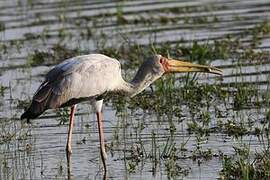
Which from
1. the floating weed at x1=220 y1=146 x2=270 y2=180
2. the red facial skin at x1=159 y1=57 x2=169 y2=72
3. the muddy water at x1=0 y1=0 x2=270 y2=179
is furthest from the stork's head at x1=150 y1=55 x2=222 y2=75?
the floating weed at x1=220 y1=146 x2=270 y2=180

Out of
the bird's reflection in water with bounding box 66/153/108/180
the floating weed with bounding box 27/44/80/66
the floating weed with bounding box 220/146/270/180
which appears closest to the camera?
the floating weed with bounding box 220/146/270/180

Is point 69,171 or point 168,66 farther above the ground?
point 168,66

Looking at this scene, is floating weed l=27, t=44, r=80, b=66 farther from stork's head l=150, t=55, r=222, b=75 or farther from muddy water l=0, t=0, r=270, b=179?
stork's head l=150, t=55, r=222, b=75

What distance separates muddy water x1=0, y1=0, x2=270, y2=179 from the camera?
10.8m

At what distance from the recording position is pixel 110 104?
44.9 ft

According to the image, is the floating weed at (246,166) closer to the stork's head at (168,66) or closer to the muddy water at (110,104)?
the muddy water at (110,104)

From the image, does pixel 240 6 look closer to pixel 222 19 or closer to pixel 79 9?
pixel 222 19

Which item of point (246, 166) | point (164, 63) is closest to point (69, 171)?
point (164, 63)

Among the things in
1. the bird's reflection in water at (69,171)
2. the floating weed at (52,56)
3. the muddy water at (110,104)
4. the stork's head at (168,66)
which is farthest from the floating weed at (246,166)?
the floating weed at (52,56)

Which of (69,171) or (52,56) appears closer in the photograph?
(69,171)

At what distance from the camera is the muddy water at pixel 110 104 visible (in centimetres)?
1084

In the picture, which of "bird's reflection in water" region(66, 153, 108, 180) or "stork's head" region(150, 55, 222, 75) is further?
"stork's head" region(150, 55, 222, 75)

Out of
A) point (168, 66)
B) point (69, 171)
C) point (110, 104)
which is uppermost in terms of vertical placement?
point (168, 66)

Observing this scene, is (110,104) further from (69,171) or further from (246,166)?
(246,166)
